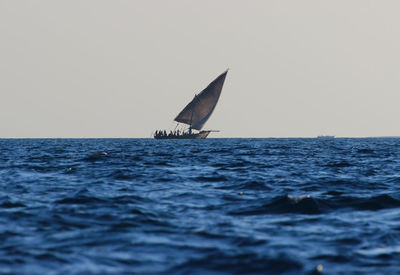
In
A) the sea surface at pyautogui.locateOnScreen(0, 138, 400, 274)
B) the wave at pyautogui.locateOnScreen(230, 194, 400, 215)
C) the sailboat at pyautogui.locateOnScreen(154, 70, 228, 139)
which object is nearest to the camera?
the sea surface at pyautogui.locateOnScreen(0, 138, 400, 274)

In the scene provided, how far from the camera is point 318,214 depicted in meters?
10.5

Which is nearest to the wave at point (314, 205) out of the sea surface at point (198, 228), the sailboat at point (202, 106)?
the sea surface at point (198, 228)

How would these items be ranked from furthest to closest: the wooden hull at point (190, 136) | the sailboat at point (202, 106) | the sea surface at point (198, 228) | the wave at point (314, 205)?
1. the wooden hull at point (190, 136)
2. the sailboat at point (202, 106)
3. the wave at point (314, 205)
4. the sea surface at point (198, 228)

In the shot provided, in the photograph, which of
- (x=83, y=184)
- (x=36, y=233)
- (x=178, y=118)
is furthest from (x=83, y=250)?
(x=178, y=118)

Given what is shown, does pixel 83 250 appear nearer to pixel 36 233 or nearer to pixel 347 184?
pixel 36 233

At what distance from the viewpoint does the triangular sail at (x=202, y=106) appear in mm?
106250

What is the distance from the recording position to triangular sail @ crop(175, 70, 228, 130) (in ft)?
349

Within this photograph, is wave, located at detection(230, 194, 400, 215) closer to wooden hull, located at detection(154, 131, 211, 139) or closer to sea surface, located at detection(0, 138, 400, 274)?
sea surface, located at detection(0, 138, 400, 274)

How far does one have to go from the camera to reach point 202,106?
10950cm

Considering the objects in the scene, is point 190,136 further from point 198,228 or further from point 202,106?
point 198,228

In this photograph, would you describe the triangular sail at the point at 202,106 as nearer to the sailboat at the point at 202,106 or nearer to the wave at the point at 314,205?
the sailboat at the point at 202,106

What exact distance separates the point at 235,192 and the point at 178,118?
10196cm

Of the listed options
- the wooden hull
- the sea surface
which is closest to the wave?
the sea surface

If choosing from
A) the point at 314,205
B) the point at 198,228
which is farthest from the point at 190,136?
the point at 198,228
